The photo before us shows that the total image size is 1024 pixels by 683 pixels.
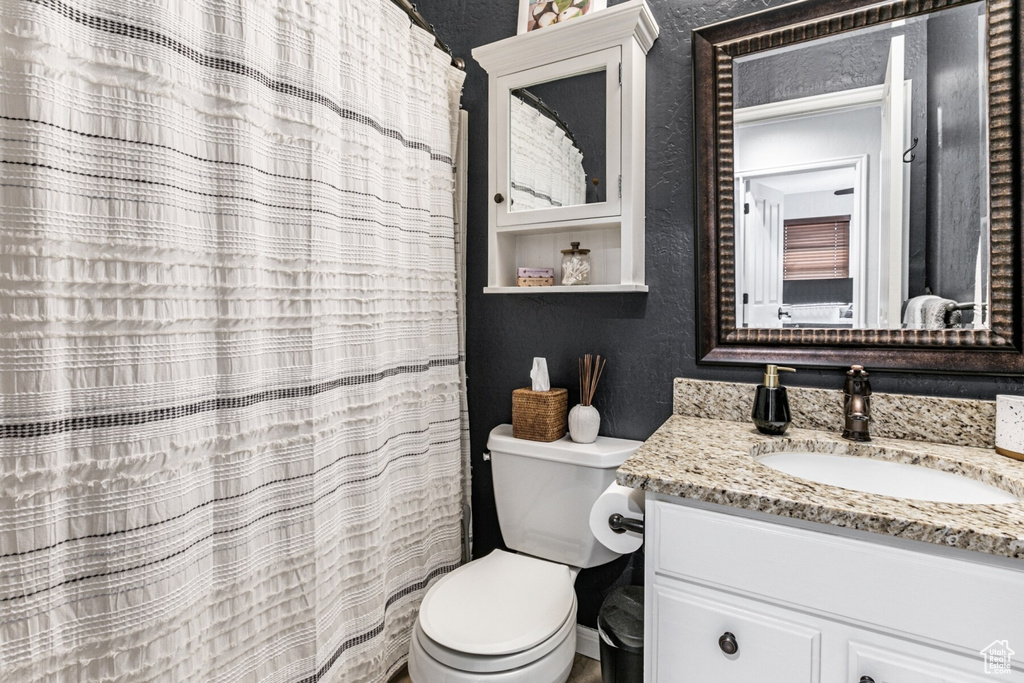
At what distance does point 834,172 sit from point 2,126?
5.27ft

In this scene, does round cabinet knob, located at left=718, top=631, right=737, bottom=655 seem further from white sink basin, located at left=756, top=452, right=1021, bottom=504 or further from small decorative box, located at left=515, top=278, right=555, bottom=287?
small decorative box, located at left=515, top=278, right=555, bottom=287

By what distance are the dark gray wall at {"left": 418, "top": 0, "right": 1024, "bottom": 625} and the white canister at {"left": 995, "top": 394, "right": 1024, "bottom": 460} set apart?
102mm

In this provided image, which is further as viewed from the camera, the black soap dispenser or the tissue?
the tissue

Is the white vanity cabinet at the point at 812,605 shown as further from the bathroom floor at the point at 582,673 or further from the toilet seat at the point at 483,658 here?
the bathroom floor at the point at 582,673

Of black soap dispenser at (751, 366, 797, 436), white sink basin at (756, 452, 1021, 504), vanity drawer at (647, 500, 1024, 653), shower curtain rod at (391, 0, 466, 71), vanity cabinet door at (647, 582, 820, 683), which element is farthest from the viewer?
shower curtain rod at (391, 0, 466, 71)

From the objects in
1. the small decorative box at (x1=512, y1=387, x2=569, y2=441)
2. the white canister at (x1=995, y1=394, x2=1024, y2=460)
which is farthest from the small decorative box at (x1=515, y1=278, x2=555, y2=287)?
the white canister at (x1=995, y1=394, x2=1024, y2=460)

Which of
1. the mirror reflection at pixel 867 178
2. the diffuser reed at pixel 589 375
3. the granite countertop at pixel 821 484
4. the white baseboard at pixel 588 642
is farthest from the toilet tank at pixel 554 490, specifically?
the mirror reflection at pixel 867 178

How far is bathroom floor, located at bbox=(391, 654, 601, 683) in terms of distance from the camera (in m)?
1.56

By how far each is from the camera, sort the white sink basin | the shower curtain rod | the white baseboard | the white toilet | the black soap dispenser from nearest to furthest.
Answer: the white sink basin → the white toilet → the black soap dispenser → the shower curtain rod → the white baseboard

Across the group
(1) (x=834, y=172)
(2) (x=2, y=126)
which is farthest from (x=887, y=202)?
(2) (x=2, y=126)

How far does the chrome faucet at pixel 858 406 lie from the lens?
115cm

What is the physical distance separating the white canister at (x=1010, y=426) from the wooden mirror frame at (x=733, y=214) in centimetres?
11

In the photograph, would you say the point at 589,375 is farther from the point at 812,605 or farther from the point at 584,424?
the point at 812,605

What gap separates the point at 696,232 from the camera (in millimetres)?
1415
